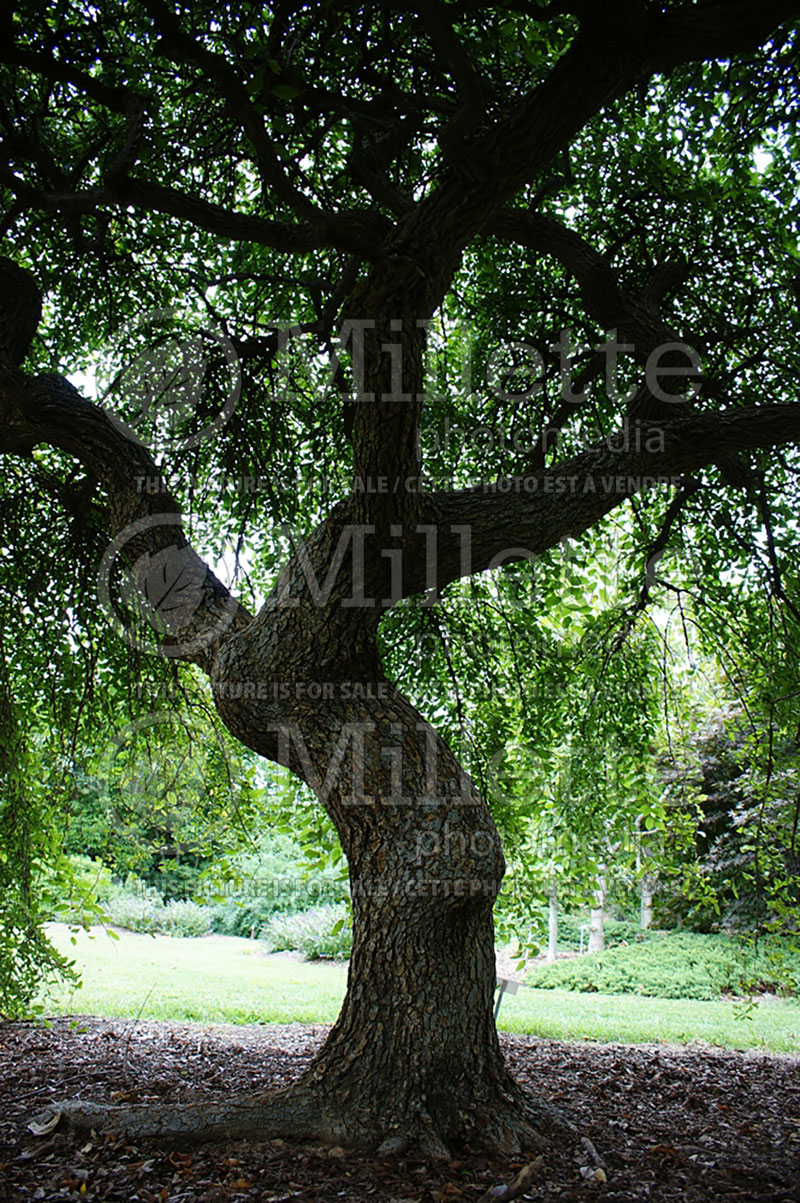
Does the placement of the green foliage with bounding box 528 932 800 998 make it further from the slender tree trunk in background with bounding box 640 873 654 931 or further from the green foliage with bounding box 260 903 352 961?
the green foliage with bounding box 260 903 352 961

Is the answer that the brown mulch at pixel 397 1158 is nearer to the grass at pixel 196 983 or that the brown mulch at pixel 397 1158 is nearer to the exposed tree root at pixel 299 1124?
the exposed tree root at pixel 299 1124

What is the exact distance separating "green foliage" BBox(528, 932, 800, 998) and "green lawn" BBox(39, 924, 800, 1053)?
1.51 ft

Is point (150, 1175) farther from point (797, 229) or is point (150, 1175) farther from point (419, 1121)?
point (797, 229)

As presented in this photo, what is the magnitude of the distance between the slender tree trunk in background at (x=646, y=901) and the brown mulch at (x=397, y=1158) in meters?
8.45

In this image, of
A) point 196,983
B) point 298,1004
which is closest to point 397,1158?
point 298,1004

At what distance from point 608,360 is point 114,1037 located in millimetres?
5898

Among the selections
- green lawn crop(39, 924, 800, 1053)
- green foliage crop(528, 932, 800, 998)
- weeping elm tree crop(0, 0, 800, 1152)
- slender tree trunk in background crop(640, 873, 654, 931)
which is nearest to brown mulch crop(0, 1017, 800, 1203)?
weeping elm tree crop(0, 0, 800, 1152)

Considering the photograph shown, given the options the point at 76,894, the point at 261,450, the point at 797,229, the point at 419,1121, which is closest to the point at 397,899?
the point at 419,1121

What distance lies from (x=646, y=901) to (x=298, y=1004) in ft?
26.8

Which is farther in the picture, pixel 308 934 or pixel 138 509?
pixel 308 934

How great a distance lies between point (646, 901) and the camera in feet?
48.4

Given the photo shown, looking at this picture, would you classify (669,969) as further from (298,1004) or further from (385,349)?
(385,349)

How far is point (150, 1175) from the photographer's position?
2.73 m

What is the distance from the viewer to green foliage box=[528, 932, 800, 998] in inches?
456
